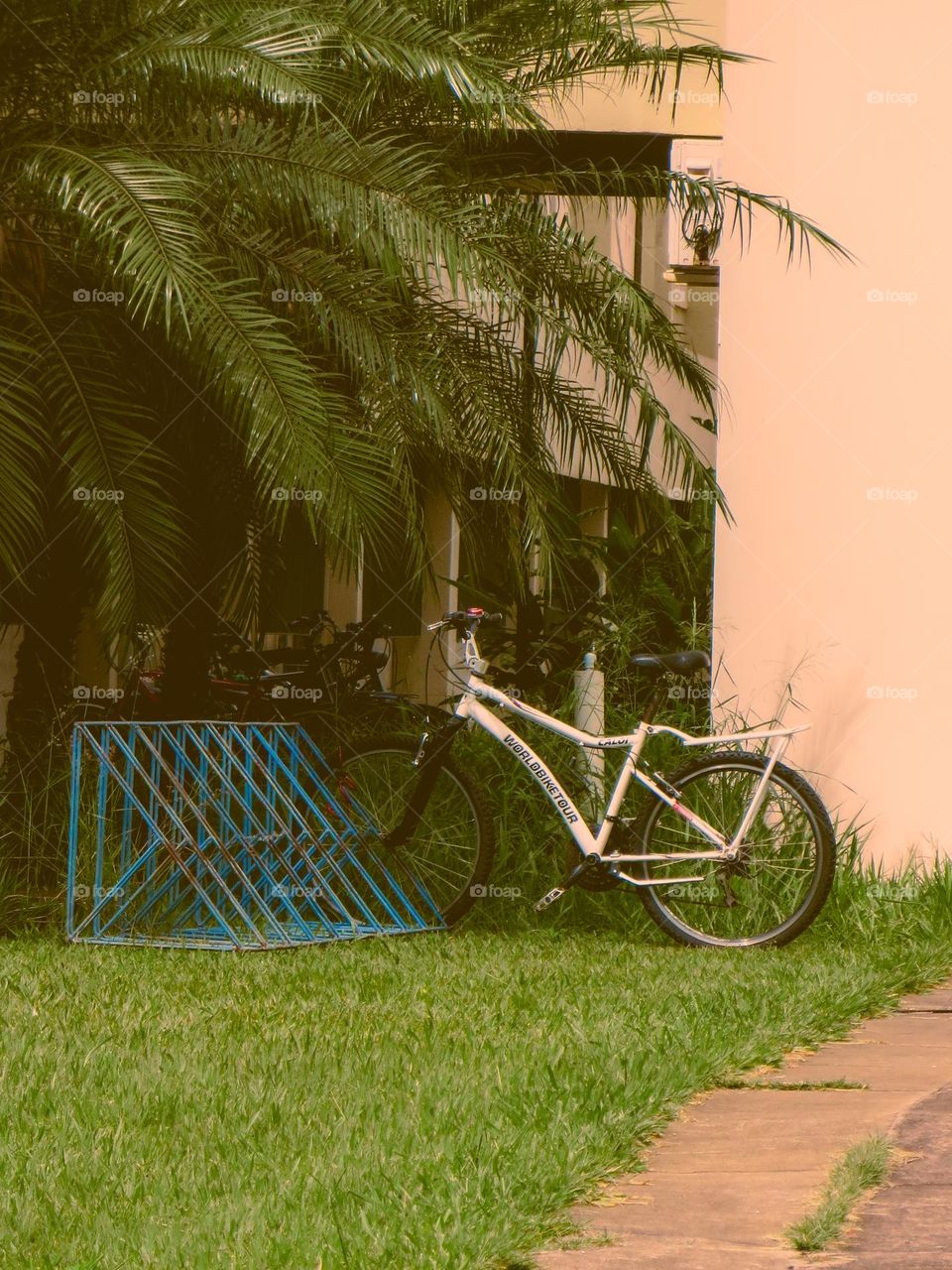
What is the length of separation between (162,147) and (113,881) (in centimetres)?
301

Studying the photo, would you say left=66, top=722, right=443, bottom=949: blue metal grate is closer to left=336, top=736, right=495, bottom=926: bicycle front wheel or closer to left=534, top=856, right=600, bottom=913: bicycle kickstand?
left=336, top=736, right=495, bottom=926: bicycle front wheel

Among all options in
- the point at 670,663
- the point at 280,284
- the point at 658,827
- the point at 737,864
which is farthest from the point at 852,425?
the point at 280,284

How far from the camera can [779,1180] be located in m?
3.40

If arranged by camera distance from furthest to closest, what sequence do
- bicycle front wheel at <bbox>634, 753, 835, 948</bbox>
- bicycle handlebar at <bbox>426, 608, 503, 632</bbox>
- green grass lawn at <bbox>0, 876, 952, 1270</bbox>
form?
bicycle handlebar at <bbox>426, 608, 503, 632</bbox> < bicycle front wheel at <bbox>634, 753, 835, 948</bbox> < green grass lawn at <bbox>0, 876, 952, 1270</bbox>

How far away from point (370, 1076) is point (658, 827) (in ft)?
9.87

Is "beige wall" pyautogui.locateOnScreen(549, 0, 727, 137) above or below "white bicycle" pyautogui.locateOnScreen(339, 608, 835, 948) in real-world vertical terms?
above

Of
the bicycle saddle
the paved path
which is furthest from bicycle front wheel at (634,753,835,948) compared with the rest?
the paved path

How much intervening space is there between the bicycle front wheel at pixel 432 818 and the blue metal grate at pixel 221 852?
0.22ft

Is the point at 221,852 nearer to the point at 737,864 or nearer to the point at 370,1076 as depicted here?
the point at 737,864

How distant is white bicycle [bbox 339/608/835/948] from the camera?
6855 millimetres

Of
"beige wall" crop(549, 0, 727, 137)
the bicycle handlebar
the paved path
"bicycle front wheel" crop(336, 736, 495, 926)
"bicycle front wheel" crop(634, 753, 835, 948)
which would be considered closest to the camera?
the paved path

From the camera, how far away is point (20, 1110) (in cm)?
405

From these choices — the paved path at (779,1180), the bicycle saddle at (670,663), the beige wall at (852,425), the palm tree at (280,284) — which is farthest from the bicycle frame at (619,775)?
the paved path at (779,1180)

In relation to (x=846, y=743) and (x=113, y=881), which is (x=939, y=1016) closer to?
(x=846, y=743)
